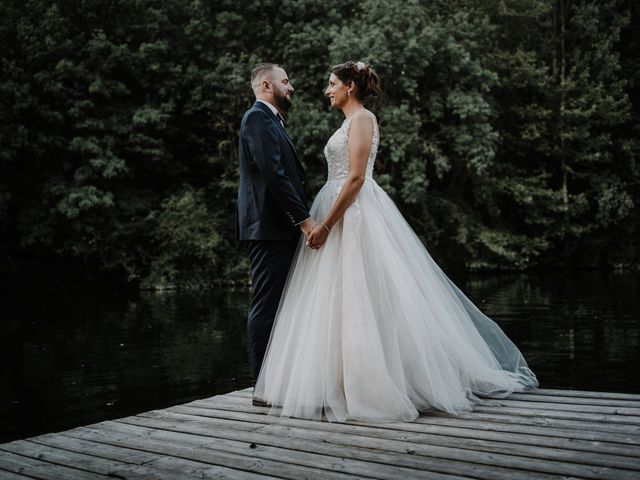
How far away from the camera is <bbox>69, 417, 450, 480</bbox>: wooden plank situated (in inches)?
99.0

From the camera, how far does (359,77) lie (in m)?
3.79

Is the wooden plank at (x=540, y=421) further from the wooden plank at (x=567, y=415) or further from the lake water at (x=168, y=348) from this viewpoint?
the lake water at (x=168, y=348)

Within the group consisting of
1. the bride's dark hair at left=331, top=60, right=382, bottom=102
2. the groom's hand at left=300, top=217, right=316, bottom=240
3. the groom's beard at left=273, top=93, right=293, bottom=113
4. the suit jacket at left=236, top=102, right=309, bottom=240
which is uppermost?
the bride's dark hair at left=331, top=60, right=382, bottom=102

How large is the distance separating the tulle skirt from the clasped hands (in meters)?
0.06

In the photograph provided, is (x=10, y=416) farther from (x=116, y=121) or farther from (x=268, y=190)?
(x=116, y=121)

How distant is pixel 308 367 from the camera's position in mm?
3475

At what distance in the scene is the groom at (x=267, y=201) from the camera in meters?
3.60

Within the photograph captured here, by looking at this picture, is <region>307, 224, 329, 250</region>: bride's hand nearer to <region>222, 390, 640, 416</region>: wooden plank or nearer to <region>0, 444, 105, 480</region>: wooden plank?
<region>222, 390, 640, 416</region>: wooden plank

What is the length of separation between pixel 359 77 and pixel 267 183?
2.82 feet

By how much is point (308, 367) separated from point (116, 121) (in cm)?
1727

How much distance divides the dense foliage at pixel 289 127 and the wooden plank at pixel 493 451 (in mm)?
15214

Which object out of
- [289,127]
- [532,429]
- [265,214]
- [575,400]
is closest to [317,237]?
[265,214]

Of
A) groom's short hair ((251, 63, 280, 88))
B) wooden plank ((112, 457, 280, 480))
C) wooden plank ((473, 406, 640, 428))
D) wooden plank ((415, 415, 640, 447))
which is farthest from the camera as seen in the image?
groom's short hair ((251, 63, 280, 88))

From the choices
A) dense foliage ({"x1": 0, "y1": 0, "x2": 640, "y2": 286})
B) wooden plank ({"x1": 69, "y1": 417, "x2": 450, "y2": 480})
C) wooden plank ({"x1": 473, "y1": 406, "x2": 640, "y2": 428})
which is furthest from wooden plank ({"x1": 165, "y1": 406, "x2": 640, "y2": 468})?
dense foliage ({"x1": 0, "y1": 0, "x2": 640, "y2": 286})
